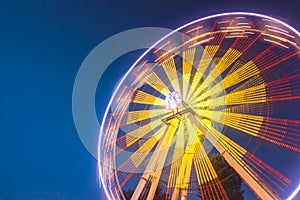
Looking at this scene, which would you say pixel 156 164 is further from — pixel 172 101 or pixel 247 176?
pixel 247 176

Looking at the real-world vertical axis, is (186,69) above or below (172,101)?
above

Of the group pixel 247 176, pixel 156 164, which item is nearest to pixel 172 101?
Result: pixel 156 164

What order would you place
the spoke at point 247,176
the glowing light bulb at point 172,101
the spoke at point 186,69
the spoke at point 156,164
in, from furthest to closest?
1. the spoke at point 186,69
2. the glowing light bulb at point 172,101
3. the spoke at point 156,164
4. the spoke at point 247,176

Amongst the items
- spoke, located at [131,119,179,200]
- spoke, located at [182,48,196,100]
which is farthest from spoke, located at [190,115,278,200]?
spoke, located at [182,48,196,100]

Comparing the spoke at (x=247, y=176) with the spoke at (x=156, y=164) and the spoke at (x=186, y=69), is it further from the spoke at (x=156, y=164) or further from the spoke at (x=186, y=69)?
the spoke at (x=186, y=69)

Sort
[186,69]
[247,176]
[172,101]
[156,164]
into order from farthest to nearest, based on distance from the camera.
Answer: [186,69] < [172,101] < [156,164] < [247,176]

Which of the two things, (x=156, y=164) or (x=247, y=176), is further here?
(x=156, y=164)

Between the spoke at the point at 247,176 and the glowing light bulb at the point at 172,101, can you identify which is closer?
the spoke at the point at 247,176

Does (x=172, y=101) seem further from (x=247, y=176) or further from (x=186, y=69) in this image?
(x=247, y=176)

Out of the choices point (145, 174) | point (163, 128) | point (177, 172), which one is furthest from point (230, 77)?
point (145, 174)

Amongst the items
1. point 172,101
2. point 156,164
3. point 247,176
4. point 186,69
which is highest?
point 186,69

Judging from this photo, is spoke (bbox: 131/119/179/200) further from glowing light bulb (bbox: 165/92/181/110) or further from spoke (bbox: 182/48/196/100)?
spoke (bbox: 182/48/196/100)

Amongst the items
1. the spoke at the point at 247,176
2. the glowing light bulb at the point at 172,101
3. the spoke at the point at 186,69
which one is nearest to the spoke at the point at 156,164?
the glowing light bulb at the point at 172,101

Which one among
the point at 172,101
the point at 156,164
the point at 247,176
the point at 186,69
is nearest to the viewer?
the point at 247,176
